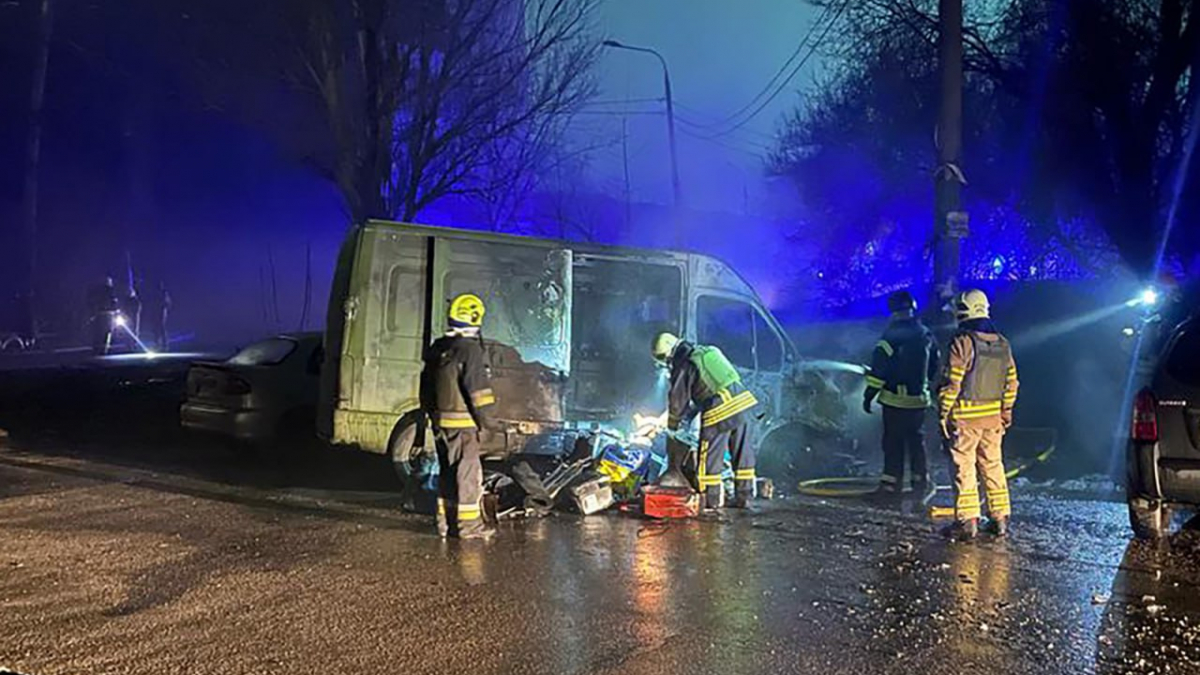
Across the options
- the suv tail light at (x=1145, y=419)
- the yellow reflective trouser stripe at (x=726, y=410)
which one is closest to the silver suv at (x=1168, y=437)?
the suv tail light at (x=1145, y=419)

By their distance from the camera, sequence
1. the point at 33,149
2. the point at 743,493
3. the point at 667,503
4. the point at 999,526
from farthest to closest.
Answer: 1. the point at 33,149
2. the point at 743,493
3. the point at 667,503
4. the point at 999,526

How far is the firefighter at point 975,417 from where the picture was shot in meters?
6.44

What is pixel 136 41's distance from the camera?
17.9 meters

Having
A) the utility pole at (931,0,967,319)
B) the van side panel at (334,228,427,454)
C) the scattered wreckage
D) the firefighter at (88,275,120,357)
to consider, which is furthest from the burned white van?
the firefighter at (88,275,120,357)

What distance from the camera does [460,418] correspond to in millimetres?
6512

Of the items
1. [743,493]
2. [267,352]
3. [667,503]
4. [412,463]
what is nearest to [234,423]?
[267,352]

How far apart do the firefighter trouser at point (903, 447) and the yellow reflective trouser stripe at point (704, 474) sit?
1.85m

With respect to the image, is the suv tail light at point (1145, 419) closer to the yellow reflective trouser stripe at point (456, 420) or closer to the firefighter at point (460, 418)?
the firefighter at point (460, 418)

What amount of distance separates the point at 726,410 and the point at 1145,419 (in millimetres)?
2849

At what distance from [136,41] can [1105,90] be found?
16.7 metres

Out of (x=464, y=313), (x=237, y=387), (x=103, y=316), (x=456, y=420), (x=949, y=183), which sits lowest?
(x=456, y=420)

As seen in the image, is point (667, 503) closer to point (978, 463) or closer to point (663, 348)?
point (663, 348)

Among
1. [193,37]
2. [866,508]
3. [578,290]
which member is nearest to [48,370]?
[193,37]

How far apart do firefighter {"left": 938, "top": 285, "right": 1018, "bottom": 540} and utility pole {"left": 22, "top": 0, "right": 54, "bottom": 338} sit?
71.2ft
